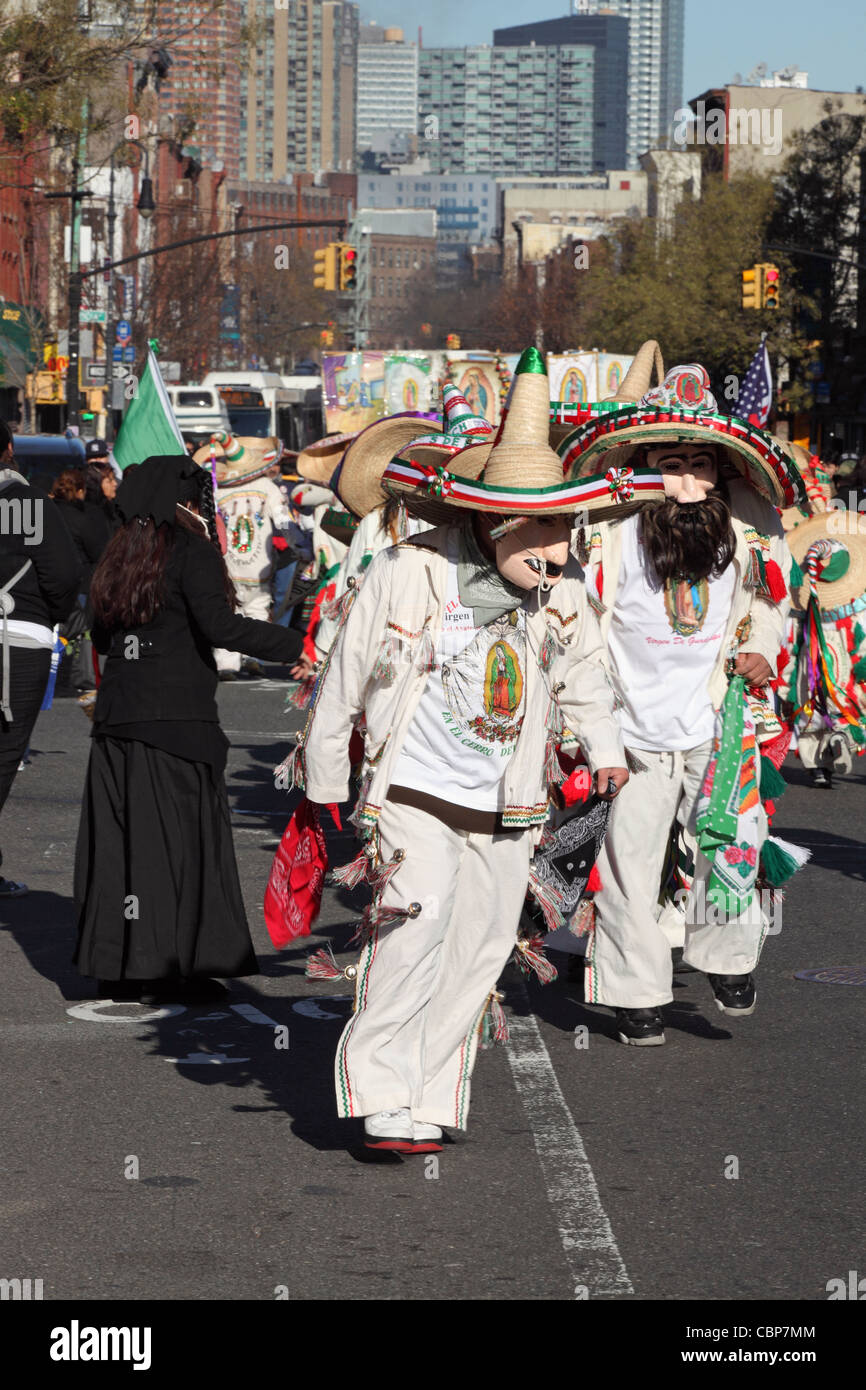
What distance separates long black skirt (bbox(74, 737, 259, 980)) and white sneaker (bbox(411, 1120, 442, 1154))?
1.74 meters

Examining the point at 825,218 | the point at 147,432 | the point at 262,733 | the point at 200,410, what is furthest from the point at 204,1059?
the point at 825,218

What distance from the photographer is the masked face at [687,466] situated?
692 cm

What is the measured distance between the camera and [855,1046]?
6.74 metres

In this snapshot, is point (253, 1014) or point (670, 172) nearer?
point (253, 1014)

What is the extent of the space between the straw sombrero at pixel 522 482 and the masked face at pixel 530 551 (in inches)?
4.0

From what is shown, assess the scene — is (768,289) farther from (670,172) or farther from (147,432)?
(670,172)

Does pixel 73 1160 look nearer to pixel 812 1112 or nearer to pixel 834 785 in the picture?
pixel 812 1112

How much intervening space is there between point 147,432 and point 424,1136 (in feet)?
11.7

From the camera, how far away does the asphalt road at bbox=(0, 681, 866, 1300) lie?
4602mm

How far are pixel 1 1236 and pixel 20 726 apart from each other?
4.08 m

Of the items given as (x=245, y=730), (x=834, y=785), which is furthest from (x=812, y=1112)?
(x=245, y=730)

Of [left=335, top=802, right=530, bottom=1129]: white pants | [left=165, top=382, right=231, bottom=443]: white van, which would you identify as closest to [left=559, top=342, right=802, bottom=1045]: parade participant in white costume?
[left=335, top=802, right=530, bottom=1129]: white pants

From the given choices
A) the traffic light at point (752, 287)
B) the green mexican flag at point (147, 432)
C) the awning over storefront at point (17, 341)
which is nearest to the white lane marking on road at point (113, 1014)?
the green mexican flag at point (147, 432)

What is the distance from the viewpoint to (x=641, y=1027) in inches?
264
